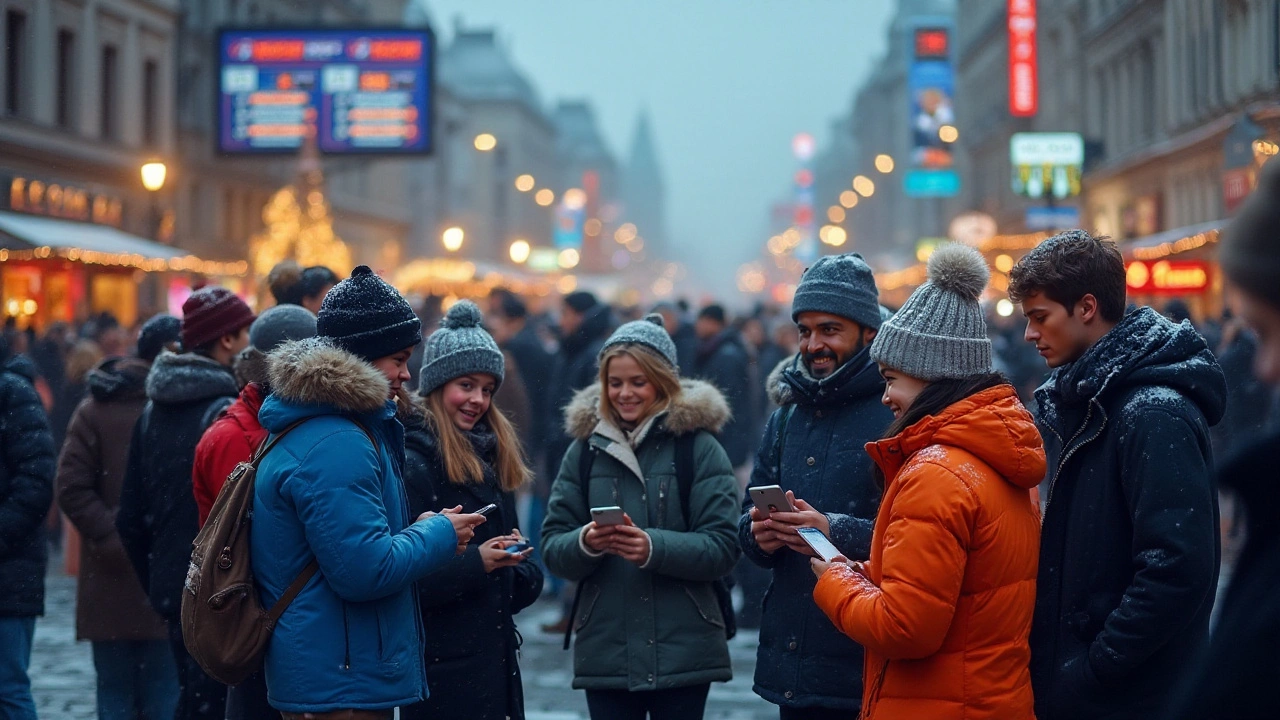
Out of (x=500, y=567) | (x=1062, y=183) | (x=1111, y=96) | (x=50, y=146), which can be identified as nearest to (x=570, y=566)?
(x=500, y=567)

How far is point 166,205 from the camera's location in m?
39.7

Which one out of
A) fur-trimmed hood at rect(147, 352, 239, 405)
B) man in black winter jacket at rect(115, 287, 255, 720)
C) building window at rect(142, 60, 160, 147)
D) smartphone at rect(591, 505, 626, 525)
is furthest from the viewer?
building window at rect(142, 60, 160, 147)

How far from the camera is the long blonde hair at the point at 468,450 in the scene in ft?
16.8

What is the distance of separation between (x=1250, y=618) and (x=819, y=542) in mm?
2182

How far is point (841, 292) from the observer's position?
515 centimetres

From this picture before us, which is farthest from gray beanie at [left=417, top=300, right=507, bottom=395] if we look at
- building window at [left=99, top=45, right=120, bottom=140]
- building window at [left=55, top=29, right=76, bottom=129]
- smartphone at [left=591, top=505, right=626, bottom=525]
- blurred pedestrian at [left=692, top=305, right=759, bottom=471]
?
building window at [left=99, top=45, right=120, bottom=140]

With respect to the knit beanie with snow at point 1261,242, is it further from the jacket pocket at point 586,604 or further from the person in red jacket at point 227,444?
the person in red jacket at point 227,444

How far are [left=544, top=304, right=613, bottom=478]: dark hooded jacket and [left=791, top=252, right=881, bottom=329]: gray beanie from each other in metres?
5.88

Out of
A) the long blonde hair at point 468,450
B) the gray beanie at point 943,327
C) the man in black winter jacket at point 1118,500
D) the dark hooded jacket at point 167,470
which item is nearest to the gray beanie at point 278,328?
the dark hooded jacket at point 167,470

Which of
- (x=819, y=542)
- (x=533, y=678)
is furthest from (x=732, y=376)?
(x=819, y=542)

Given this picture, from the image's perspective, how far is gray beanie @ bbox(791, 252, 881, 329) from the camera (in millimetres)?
5109

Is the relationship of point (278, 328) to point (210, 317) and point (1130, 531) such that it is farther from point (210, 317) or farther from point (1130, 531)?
point (1130, 531)

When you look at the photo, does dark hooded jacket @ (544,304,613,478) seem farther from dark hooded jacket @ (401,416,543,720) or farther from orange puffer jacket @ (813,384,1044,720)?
orange puffer jacket @ (813,384,1044,720)

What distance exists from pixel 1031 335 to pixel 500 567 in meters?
2.00
